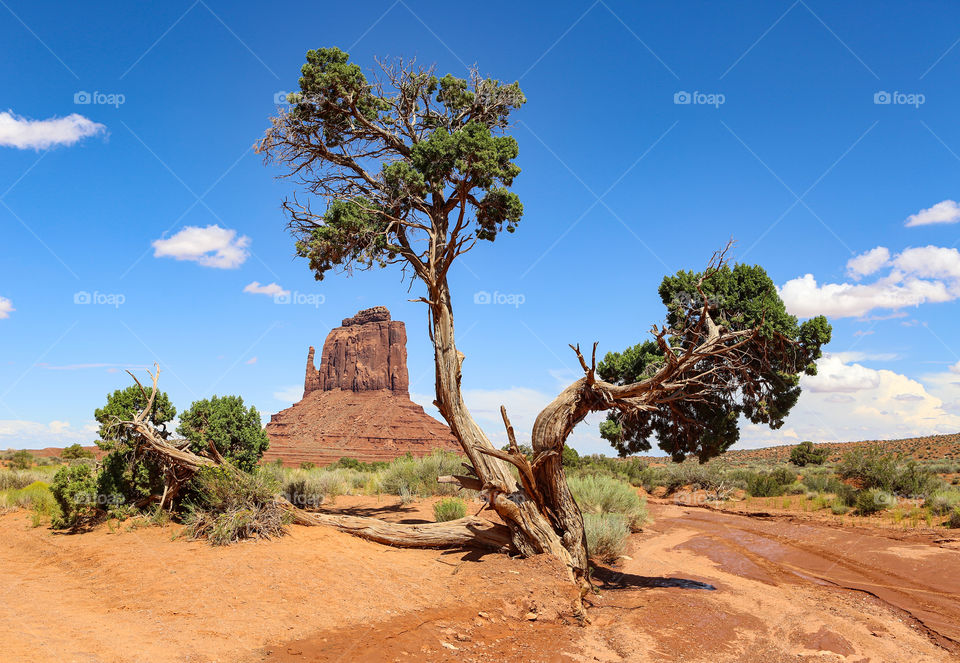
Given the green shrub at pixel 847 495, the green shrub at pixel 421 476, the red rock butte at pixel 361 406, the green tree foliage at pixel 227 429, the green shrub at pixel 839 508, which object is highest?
the red rock butte at pixel 361 406

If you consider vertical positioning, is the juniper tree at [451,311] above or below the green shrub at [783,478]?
above

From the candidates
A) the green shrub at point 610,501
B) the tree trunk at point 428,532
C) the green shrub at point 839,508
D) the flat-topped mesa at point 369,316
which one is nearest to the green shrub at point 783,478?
the green shrub at point 839,508

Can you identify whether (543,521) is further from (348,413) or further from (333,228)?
(348,413)

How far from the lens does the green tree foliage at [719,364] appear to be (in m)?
10.2

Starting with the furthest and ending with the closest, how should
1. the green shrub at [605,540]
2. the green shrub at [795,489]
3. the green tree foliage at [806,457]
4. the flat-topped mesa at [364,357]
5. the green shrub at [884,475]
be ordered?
the flat-topped mesa at [364,357]
the green tree foliage at [806,457]
the green shrub at [795,489]
the green shrub at [884,475]
the green shrub at [605,540]

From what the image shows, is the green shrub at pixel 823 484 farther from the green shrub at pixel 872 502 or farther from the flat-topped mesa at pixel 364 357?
the flat-topped mesa at pixel 364 357

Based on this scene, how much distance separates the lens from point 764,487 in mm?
26828

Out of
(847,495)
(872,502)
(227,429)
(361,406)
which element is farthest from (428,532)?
(361,406)

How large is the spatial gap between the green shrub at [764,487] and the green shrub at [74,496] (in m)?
26.7

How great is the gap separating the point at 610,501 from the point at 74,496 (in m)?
13.6

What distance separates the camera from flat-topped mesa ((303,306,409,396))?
10000cm

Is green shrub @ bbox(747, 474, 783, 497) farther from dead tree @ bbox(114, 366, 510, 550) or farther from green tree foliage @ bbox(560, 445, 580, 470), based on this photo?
dead tree @ bbox(114, 366, 510, 550)

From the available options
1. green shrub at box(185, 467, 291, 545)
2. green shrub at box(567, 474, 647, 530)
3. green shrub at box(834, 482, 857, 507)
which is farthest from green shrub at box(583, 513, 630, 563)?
green shrub at box(834, 482, 857, 507)

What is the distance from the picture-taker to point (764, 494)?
26703 mm
